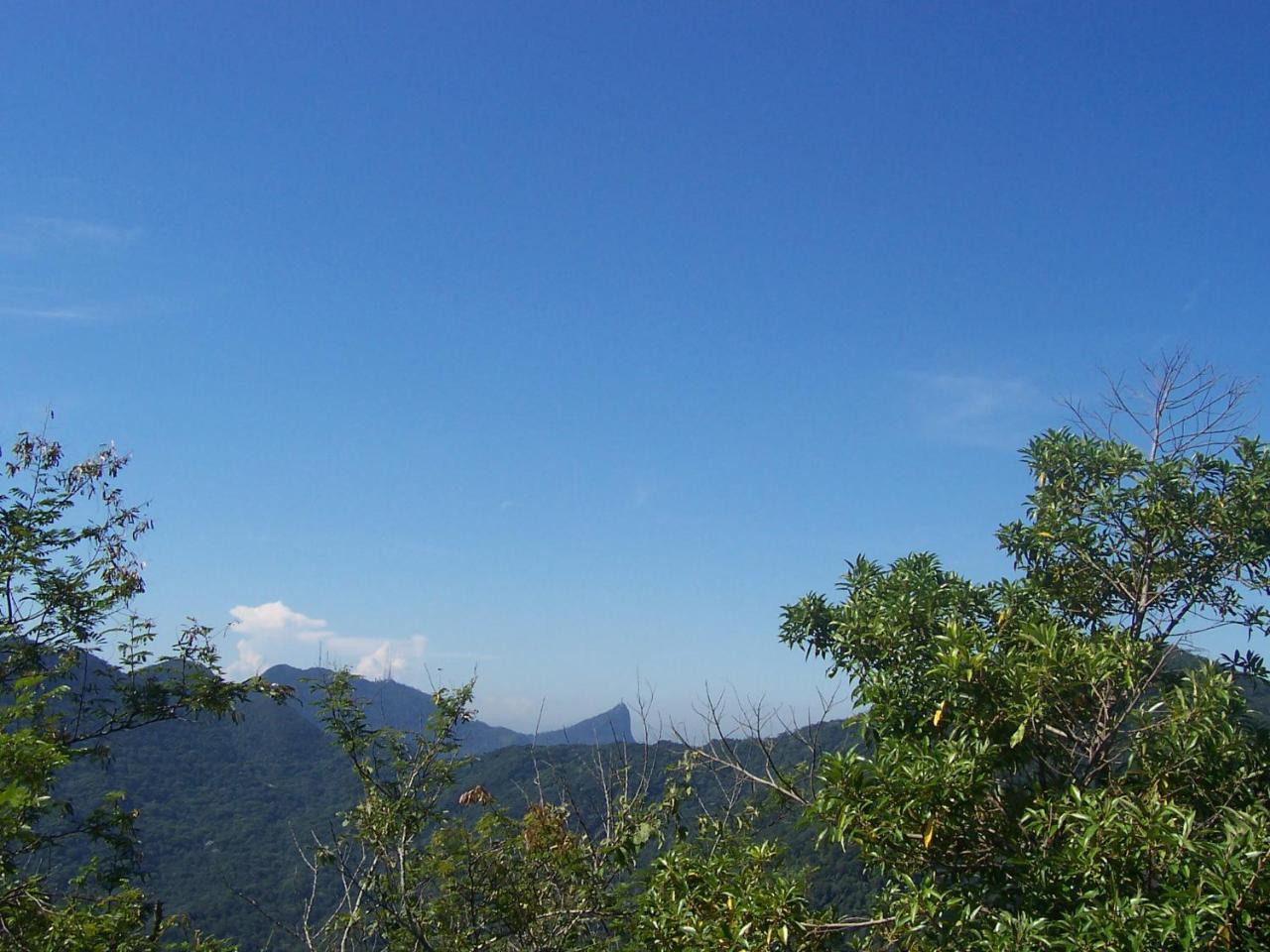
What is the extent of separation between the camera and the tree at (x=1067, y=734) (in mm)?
4410

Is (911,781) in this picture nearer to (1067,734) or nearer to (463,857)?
(1067,734)

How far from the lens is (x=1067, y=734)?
560 centimetres

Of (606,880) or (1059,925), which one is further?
(606,880)

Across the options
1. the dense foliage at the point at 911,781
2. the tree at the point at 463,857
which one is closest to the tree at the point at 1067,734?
the dense foliage at the point at 911,781

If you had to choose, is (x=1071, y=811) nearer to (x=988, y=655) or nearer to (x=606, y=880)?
(x=988, y=655)

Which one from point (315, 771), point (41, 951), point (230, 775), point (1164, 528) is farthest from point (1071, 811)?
point (315, 771)

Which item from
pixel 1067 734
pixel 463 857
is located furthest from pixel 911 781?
pixel 463 857

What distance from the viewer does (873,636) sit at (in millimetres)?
6273

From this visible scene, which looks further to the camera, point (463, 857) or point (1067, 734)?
point (463, 857)

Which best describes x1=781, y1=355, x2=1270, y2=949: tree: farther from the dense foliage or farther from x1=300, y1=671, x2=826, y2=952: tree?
x1=300, y1=671, x2=826, y2=952: tree

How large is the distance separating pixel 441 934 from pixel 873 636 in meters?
5.23

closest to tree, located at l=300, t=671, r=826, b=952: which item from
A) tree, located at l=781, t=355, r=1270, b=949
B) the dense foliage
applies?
the dense foliage

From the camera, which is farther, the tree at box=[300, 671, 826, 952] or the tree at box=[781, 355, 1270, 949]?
the tree at box=[300, 671, 826, 952]

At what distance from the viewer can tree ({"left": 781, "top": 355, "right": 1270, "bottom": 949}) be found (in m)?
4.41
